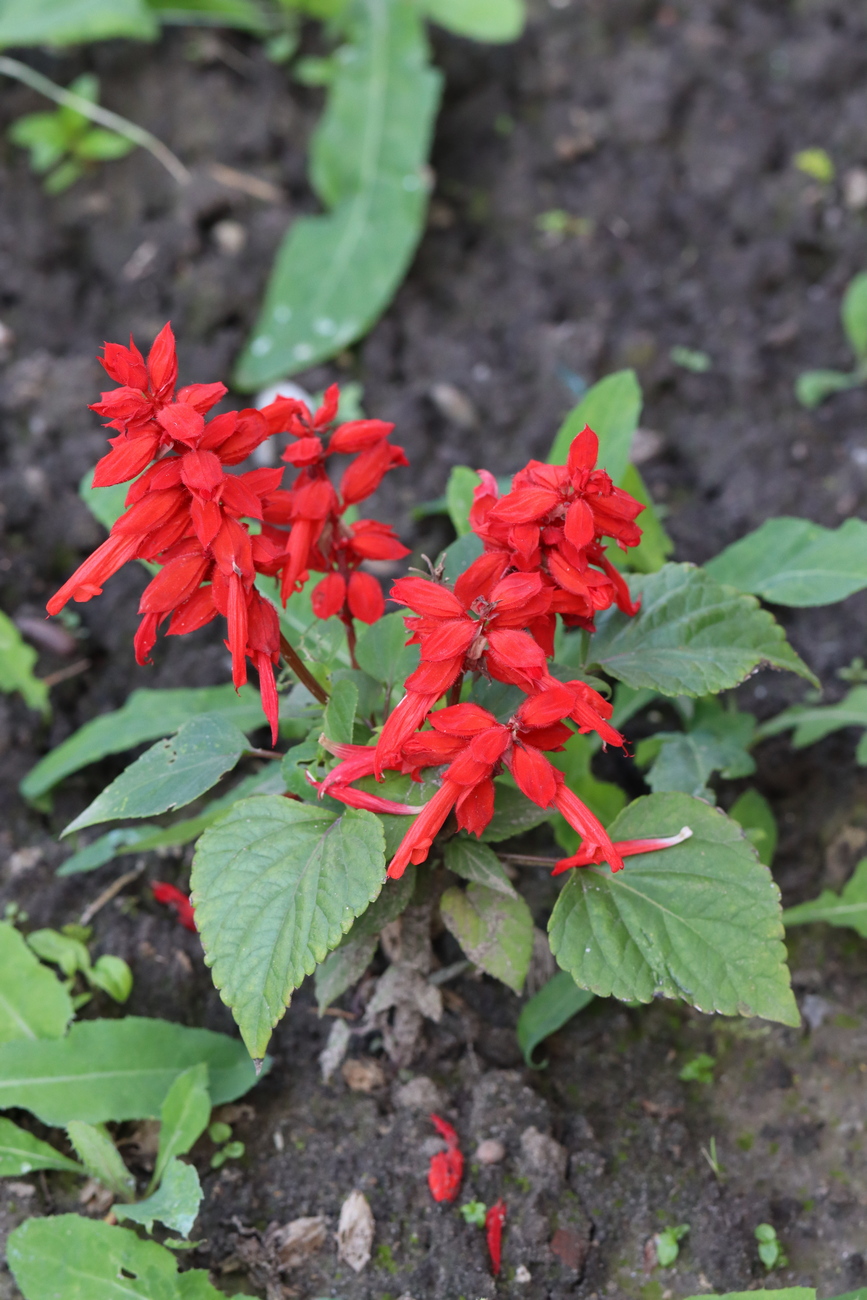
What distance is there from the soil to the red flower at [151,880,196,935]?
0.03 m

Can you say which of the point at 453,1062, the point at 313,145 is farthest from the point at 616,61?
the point at 453,1062

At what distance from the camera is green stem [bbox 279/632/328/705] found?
154 centimetres

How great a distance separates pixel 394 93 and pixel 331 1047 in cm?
278

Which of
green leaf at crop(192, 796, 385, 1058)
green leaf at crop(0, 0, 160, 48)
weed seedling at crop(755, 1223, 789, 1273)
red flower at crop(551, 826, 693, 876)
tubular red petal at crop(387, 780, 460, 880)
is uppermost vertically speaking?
green leaf at crop(0, 0, 160, 48)

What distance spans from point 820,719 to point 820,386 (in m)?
1.13

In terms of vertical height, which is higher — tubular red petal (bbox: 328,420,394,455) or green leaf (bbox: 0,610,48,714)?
tubular red petal (bbox: 328,420,394,455)

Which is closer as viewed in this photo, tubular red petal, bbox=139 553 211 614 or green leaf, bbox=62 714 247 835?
tubular red petal, bbox=139 553 211 614

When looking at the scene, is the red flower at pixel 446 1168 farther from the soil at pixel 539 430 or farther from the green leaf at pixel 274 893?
the green leaf at pixel 274 893

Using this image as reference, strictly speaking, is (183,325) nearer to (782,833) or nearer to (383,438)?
(383,438)

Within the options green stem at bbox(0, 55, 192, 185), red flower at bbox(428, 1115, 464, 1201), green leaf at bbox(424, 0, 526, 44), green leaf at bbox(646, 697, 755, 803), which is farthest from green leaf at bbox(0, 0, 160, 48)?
red flower at bbox(428, 1115, 464, 1201)

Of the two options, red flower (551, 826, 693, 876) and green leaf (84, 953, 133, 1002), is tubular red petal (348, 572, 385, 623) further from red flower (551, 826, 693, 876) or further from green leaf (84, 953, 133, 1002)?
green leaf (84, 953, 133, 1002)

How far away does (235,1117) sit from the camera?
1858 mm

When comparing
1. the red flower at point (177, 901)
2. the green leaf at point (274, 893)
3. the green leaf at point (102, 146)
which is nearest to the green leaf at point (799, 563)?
the green leaf at point (274, 893)

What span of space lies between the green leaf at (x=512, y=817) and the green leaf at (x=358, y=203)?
1.81m
